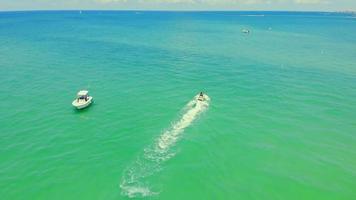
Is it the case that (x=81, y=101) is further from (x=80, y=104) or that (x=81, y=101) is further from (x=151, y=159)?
(x=151, y=159)

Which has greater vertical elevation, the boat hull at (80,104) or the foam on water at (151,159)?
the boat hull at (80,104)

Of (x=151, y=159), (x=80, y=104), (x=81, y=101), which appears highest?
(x=81, y=101)

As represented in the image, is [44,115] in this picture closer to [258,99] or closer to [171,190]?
[171,190]

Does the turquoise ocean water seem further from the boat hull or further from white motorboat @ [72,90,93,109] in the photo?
white motorboat @ [72,90,93,109]

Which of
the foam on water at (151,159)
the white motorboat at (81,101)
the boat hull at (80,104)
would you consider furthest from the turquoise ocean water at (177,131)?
the white motorboat at (81,101)

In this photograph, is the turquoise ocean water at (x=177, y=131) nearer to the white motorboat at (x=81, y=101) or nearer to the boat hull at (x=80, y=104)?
the boat hull at (x=80, y=104)

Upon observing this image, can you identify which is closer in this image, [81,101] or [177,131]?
[177,131]

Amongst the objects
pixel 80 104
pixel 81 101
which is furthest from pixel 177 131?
pixel 81 101

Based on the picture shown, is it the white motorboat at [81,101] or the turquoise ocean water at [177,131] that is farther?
the white motorboat at [81,101]
